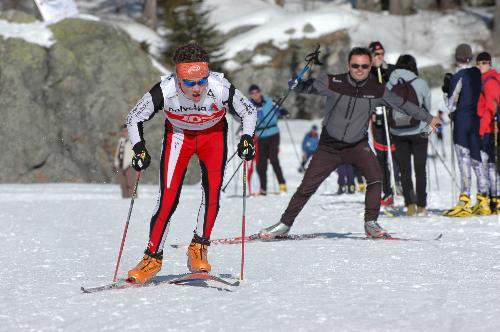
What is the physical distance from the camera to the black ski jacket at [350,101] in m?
8.38

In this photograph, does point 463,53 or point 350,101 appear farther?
point 463,53

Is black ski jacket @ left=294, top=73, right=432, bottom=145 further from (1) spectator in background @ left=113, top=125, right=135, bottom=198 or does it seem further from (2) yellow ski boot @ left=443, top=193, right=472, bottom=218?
(1) spectator in background @ left=113, top=125, right=135, bottom=198

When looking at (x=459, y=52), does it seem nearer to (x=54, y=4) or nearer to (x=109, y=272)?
(x=109, y=272)

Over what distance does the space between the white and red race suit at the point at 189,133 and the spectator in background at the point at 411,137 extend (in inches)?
188

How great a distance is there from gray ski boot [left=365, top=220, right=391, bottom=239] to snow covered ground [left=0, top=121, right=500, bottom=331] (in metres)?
0.19

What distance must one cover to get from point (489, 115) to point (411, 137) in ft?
3.19

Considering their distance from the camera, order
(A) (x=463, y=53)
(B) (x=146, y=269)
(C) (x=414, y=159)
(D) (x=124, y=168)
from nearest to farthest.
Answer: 1. (B) (x=146, y=269)
2. (A) (x=463, y=53)
3. (C) (x=414, y=159)
4. (D) (x=124, y=168)

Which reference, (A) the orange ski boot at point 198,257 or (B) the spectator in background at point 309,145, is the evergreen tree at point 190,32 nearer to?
(B) the spectator in background at point 309,145

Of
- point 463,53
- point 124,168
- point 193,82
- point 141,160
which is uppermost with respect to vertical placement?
point 463,53

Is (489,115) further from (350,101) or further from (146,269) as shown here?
(146,269)

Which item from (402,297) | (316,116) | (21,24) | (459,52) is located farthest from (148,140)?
(402,297)

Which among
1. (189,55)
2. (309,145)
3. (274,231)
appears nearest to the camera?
(189,55)

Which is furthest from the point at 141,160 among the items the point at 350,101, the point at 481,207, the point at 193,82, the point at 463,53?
the point at 481,207

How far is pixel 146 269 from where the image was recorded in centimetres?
597
